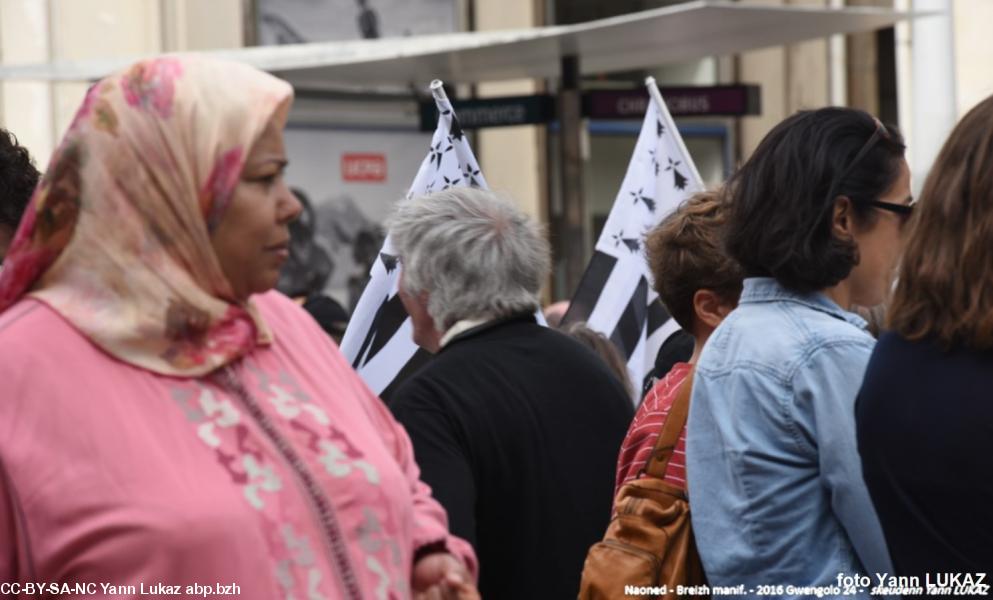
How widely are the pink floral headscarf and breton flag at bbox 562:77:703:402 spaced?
12.6 feet

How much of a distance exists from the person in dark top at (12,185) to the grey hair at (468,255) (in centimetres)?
86

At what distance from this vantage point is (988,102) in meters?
2.76

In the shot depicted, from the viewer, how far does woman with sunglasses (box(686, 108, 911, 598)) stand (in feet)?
10.2

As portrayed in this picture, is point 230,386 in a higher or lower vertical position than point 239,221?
lower

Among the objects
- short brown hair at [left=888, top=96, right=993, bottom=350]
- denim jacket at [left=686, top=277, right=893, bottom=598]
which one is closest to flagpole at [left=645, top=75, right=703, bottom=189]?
denim jacket at [left=686, top=277, right=893, bottom=598]

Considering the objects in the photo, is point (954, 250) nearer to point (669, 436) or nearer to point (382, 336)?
point (669, 436)

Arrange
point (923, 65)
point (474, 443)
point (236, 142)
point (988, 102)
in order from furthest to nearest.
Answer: point (923, 65) < point (474, 443) < point (988, 102) < point (236, 142)

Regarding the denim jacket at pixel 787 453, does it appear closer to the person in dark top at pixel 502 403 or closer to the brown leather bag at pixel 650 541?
the brown leather bag at pixel 650 541

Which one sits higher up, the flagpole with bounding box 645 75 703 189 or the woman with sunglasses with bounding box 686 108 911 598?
the flagpole with bounding box 645 75 703 189

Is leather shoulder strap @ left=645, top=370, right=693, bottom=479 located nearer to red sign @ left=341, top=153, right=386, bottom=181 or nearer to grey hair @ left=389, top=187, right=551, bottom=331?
grey hair @ left=389, top=187, right=551, bottom=331

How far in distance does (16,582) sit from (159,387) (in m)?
0.33

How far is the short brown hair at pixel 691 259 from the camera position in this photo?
155 inches

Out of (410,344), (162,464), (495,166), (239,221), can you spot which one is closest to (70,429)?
(162,464)

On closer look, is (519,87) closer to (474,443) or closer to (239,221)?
(474,443)
